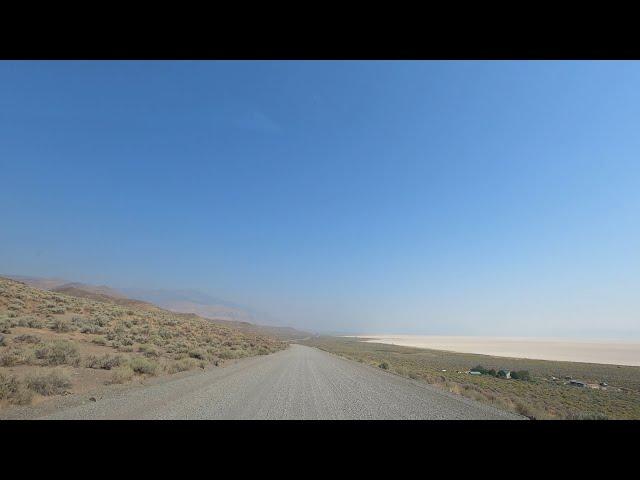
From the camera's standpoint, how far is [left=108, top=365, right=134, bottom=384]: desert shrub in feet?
35.7

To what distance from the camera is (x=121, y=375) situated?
11.2 meters

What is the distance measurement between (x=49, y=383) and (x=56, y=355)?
4604mm

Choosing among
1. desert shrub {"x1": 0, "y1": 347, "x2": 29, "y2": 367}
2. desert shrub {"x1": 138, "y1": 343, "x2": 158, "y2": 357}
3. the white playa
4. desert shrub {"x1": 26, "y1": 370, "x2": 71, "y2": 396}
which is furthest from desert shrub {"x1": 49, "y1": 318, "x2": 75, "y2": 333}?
the white playa

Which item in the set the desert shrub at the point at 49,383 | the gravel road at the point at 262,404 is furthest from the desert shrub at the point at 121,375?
the desert shrub at the point at 49,383

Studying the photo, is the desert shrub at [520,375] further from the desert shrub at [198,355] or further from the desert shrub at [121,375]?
the desert shrub at [121,375]

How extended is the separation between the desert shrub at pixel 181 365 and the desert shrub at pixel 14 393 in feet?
22.7

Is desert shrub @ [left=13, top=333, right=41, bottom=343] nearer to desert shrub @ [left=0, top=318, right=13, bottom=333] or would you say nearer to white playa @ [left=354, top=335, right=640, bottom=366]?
desert shrub @ [left=0, top=318, right=13, bottom=333]

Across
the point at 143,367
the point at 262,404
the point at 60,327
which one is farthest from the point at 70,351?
the point at 262,404

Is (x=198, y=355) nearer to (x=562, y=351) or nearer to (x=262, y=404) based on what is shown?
(x=262, y=404)

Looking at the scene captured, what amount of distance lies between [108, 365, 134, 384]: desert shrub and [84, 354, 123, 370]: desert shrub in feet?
2.13

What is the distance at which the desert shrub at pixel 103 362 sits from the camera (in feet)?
40.9
